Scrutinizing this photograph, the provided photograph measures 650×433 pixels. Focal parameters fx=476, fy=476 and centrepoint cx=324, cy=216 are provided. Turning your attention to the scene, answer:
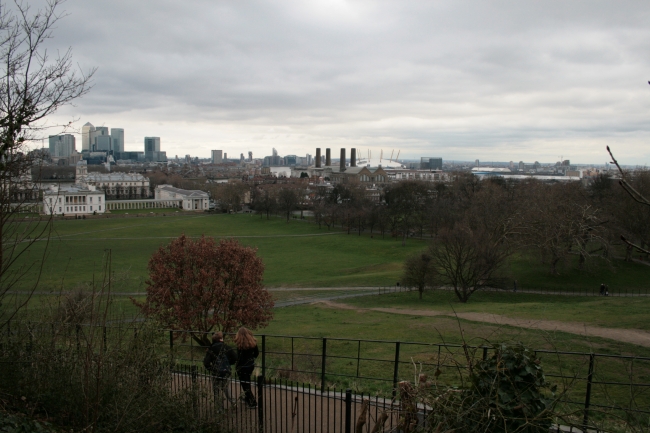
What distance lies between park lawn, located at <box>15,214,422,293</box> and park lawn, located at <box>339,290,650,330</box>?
7.35 meters

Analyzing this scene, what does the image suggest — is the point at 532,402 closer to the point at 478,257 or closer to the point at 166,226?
the point at 478,257

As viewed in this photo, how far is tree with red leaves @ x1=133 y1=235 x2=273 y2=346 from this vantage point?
18.8 meters

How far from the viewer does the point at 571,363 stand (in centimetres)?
1216

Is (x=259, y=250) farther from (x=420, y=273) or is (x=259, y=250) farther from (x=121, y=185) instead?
(x=121, y=185)

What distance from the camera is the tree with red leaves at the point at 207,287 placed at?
18.8m

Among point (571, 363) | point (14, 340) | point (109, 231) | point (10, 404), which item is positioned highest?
point (14, 340)

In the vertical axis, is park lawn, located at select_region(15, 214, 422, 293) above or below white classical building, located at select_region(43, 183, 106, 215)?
below

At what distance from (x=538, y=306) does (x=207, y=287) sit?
1657 cm

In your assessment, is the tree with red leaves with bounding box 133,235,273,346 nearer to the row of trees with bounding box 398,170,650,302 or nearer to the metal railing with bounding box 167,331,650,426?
the metal railing with bounding box 167,331,650,426

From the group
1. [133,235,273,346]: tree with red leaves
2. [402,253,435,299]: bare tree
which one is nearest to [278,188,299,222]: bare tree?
[402,253,435,299]: bare tree

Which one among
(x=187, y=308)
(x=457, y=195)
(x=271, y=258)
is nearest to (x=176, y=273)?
(x=187, y=308)

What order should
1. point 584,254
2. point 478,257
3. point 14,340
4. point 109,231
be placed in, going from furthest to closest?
1. point 109,231
2. point 584,254
3. point 478,257
4. point 14,340

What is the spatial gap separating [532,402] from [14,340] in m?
7.62

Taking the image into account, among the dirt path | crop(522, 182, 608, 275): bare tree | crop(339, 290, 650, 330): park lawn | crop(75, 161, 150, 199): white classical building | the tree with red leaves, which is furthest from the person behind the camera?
crop(75, 161, 150, 199): white classical building
